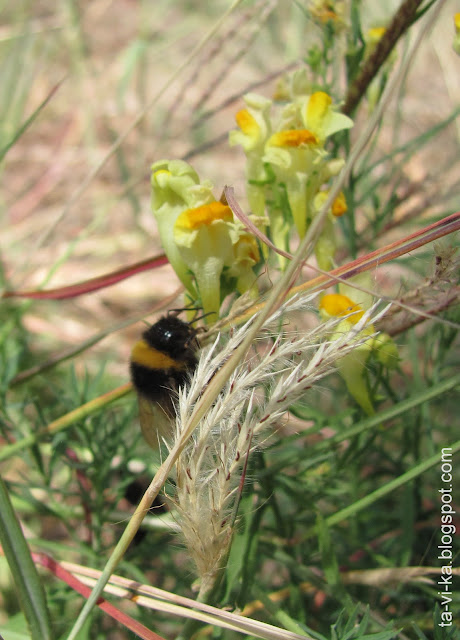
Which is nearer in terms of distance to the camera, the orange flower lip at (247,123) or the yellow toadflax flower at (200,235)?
the yellow toadflax flower at (200,235)

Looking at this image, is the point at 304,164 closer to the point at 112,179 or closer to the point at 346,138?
the point at 346,138

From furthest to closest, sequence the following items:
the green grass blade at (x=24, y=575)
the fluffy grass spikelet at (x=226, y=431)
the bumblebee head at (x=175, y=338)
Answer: the bumblebee head at (x=175, y=338), the green grass blade at (x=24, y=575), the fluffy grass spikelet at (x=226, y=431)

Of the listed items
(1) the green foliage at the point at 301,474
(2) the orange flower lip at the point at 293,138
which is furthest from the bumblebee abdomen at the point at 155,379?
(2) the orange flower lip at the point at 293,138

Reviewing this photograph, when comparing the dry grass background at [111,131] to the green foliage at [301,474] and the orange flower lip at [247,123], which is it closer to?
the green foliage at [301,474]

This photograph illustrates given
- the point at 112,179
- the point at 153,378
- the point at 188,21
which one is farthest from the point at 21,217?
the point at 153,378

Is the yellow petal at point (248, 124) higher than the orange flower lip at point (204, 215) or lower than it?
higher

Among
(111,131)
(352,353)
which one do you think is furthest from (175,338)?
(111,131)

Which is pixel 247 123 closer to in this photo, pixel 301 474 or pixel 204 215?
pixel 204 215
